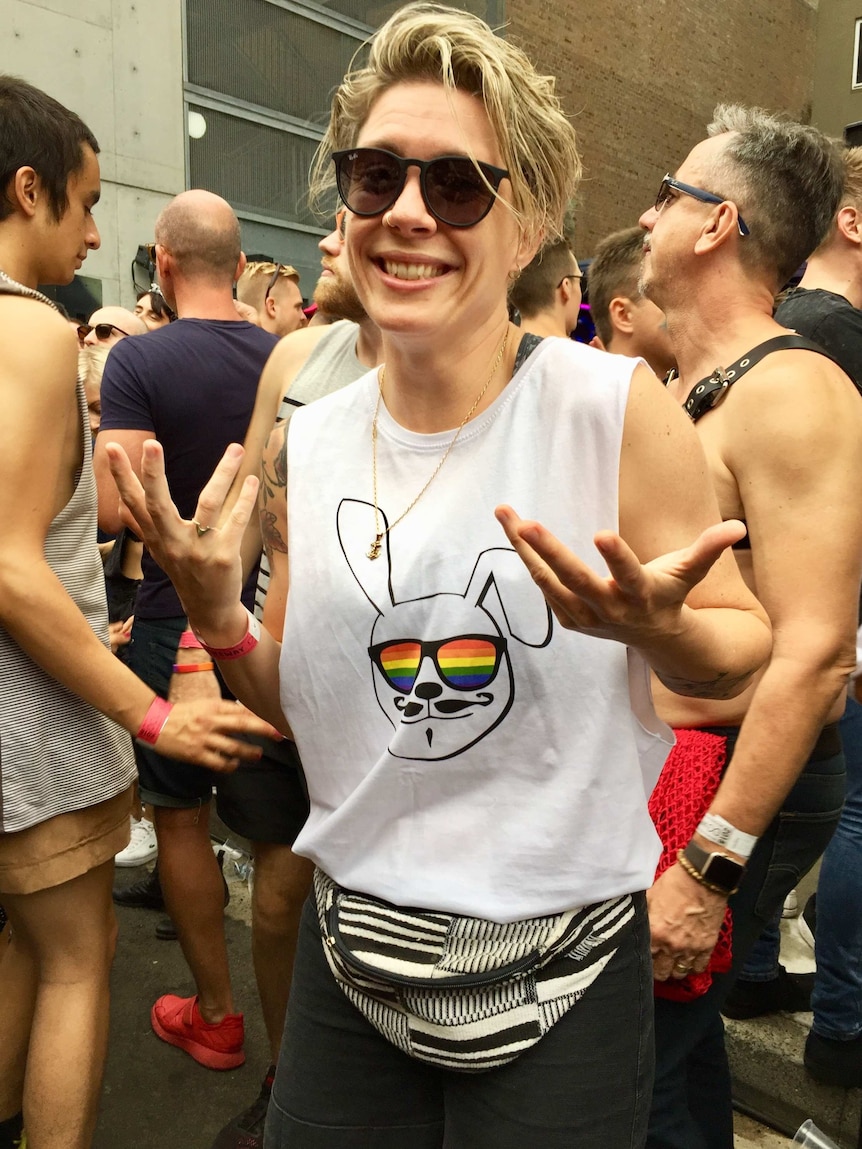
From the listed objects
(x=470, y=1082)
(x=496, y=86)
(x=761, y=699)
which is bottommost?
(x=470, y=1082)

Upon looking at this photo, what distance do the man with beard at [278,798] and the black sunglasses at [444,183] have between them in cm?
90

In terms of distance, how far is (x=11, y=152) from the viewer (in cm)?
204

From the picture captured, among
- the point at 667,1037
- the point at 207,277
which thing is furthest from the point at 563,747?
the point at 207,277

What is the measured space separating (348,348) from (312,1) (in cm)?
1300

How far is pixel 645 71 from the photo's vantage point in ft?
57.3

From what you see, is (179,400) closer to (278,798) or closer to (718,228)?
(278,798)

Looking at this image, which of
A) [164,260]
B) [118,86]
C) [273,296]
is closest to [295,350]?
[164,260]

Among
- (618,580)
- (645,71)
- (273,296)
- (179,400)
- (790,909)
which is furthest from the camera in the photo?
(645,71)

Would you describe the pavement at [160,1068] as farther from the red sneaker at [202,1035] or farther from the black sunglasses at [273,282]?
the black sunglasses at [273,282]

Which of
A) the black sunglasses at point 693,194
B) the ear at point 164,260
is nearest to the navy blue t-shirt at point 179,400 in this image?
the ear at point 164,260

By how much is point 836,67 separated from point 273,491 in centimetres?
2381

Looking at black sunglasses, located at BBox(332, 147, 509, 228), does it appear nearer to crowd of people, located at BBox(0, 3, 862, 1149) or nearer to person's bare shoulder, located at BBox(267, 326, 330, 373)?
crowd of people, located at BBox(0, 3, 862, 1149)

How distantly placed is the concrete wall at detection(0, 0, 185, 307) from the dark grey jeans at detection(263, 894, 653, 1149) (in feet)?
35.2

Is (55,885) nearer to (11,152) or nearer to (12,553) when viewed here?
(12,553)
